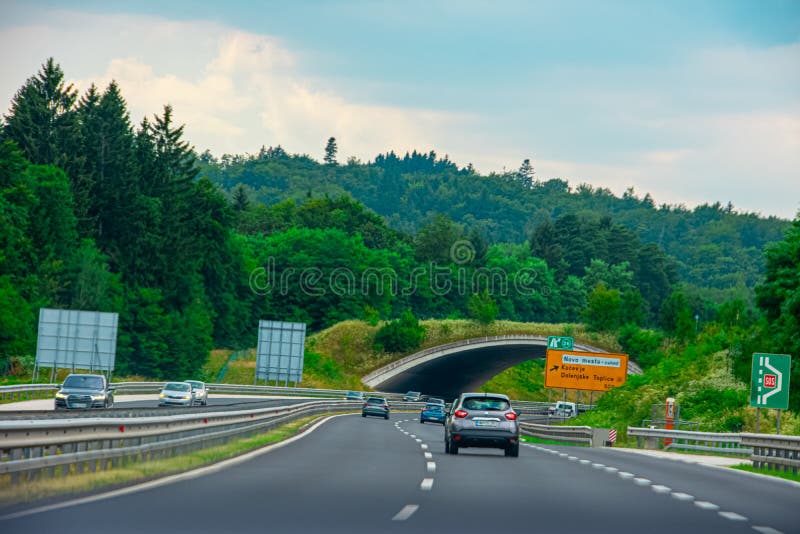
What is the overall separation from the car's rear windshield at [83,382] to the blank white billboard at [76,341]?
22.5 m

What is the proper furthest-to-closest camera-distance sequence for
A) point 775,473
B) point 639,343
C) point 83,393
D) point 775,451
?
point 639,343, point 83,393, point 775,451, point 775,473

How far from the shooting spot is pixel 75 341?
66750mm

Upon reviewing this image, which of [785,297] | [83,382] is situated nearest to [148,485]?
[83,382]

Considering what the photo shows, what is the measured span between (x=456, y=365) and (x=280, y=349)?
41.6m

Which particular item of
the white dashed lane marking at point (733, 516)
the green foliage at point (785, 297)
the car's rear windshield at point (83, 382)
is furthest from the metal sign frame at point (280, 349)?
the white dashed lane marking at point (733, 516)

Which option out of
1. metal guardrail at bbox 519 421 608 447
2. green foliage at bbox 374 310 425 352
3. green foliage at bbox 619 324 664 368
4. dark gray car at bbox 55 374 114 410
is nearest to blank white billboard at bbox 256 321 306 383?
metal guardrail at bbox 519 421 608 447

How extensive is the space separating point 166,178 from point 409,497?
325 feet

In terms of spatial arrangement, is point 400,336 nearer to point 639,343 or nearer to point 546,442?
point 639,343

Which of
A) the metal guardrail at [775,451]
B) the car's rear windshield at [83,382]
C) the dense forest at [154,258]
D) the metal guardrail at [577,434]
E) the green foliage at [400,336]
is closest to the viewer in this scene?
the metal guardrail at [775,451]

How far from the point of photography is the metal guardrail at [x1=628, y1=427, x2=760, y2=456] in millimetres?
39344

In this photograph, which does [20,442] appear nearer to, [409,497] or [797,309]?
[409,497]

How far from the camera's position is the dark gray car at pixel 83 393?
141 feet

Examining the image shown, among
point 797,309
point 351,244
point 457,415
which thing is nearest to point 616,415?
point 797,309

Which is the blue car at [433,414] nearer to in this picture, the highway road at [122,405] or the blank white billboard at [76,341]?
the highway road at [122,405]
